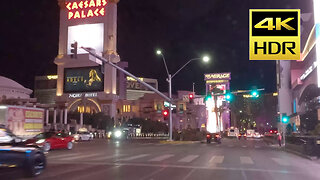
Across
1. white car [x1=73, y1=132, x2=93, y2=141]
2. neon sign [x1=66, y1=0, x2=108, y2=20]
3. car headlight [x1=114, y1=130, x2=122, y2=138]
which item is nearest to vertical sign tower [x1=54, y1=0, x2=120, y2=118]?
neon sign [x1=66, y1=0, x2=108, y2=20]

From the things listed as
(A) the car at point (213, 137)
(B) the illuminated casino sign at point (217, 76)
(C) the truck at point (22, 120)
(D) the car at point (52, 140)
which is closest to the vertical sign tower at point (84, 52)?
(B) the illuminated casino sign at point (217, 76)

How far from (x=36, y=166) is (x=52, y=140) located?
41.9ft

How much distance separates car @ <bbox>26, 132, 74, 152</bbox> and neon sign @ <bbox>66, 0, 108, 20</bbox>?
3692 inches

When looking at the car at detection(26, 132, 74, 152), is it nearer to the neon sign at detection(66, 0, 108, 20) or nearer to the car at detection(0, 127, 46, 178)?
the car at detection(0, 127, 46, 178)

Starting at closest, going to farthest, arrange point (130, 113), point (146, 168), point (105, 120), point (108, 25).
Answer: point (146, 168), point (105, 120), point (108, 25), point (130, 113)

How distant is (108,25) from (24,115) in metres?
82.8

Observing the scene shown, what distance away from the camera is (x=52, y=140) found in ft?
75.5

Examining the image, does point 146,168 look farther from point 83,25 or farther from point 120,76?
point 120,76

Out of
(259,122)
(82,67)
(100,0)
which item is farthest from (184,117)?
(100,0)

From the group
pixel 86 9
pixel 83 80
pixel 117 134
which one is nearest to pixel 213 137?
pixel 117 134

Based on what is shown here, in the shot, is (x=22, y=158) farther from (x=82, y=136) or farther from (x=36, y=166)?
(x=82, y=136)

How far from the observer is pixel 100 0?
11369 centimetres

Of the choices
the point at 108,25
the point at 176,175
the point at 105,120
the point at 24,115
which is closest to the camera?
the point at 176,175

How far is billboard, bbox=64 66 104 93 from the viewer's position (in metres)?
115
